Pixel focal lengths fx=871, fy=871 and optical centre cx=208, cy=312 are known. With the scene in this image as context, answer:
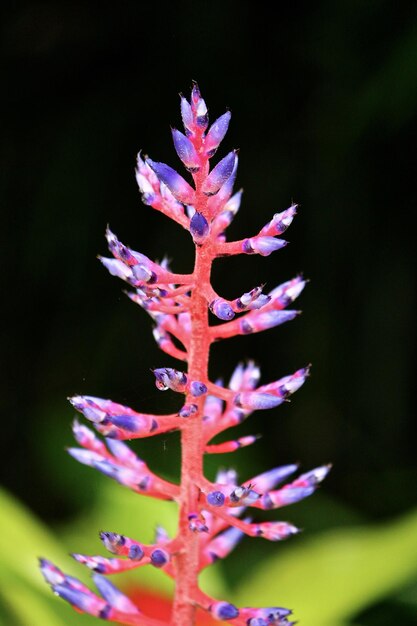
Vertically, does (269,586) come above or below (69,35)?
below

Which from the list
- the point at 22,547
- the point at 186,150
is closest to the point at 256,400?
the point at 186,150

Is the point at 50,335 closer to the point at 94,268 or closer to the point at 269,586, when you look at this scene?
the point at 94,268

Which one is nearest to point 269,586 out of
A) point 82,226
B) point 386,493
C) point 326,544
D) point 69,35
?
point 326,544

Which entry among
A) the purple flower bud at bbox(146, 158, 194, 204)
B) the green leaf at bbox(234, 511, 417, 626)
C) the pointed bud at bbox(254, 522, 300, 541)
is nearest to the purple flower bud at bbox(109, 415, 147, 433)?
the pointed bud at bbox(254, 522, 300, 541)

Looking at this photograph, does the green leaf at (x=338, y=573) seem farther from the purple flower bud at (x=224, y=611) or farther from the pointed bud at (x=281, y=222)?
the pointed bud at (x=281, y=222)

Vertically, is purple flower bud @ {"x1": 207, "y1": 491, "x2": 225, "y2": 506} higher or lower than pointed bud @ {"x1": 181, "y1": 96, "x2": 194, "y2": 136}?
lower

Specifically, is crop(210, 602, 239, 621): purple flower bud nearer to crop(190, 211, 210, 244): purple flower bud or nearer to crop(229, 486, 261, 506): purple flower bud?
crop(229, 486, 261, 506): purple flower bud

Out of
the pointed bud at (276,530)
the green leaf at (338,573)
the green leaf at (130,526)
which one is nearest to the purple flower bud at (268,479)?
the pointed bud at (276,530)
